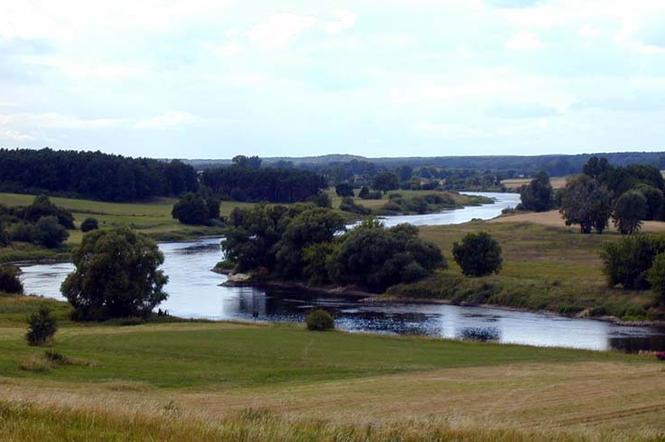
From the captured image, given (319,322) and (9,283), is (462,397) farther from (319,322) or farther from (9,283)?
(9,283)

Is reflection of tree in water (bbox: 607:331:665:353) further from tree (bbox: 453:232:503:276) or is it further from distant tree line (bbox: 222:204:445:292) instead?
distant tree line (bbox: 222:204:445:292)

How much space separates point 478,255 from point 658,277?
1929cm

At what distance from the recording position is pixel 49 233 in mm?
112188

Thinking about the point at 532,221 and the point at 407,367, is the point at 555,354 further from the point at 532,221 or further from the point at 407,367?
the point at 532,221

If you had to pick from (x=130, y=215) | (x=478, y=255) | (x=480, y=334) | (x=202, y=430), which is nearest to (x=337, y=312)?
(x=480, y=334)

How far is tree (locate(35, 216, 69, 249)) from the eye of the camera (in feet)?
367

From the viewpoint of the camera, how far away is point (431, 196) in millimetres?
195125

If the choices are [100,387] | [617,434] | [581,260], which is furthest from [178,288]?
[617,434]

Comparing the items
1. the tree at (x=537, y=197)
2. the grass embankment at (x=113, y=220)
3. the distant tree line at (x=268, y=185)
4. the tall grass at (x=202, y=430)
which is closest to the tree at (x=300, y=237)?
the grass embankment at (x=113, y=220)

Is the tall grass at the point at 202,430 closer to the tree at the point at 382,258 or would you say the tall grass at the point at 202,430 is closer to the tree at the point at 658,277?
the tree at the point at 658,277

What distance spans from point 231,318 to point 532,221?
68.8 metres

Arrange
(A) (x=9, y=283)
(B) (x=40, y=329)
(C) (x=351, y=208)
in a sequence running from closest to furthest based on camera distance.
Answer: (B) (x=40, y=329)
(A) (x=9, y=283)
(C) (x=351, y=208)

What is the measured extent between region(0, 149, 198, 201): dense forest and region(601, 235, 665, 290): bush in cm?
10570

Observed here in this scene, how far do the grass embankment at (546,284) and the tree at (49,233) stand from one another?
1701 inches
